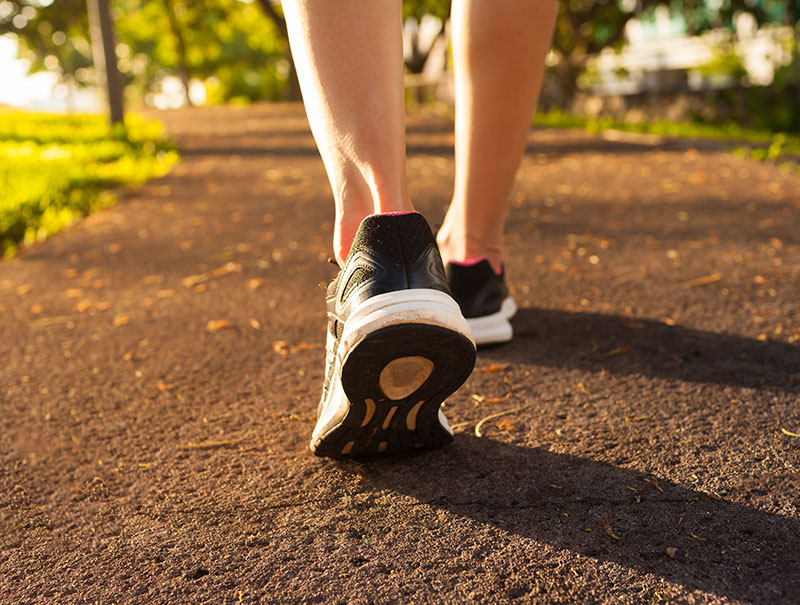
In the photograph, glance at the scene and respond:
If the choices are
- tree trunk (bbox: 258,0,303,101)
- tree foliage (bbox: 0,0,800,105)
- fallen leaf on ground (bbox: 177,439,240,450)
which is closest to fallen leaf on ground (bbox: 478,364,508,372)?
fallen leaf on ground (bbox: 177,439,240,450)

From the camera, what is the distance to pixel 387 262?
1.32m

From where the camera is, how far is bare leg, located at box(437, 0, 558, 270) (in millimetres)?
2080

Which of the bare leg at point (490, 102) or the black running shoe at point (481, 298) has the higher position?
the bare leg at point (490, 102)

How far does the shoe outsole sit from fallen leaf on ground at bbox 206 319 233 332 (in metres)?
1.10

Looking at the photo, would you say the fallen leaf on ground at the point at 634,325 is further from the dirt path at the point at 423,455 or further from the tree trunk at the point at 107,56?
the tree trunk at the point at 107,56

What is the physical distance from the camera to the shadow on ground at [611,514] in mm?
1148

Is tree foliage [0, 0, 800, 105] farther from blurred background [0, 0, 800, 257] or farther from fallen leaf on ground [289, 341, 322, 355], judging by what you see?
fallen leaf on ground [289, 341, 322, 355]

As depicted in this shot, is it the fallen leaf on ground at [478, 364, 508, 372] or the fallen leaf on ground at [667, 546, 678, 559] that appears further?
the fallen leaf on ground at [478, 364, 508, 372]

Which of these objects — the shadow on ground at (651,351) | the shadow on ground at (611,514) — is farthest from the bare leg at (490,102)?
the shadow on ground at (611,514)

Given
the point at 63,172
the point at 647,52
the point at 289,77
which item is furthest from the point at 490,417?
the point at 289,77

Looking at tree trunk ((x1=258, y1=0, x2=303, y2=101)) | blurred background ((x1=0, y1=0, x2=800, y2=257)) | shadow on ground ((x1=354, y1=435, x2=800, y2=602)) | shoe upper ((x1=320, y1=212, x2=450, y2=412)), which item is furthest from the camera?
tree trunk ((x1=258, y1=0, x2=303, y2=101))

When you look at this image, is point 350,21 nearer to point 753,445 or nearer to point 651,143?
point 753,445

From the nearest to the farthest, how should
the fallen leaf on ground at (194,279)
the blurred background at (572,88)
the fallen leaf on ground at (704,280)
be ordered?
the fallen leaf on ground at (704,280) < the fallen leaf on ground at (194,279) < the blurred background at (572,88)

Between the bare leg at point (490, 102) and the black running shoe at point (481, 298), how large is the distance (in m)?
0.05
